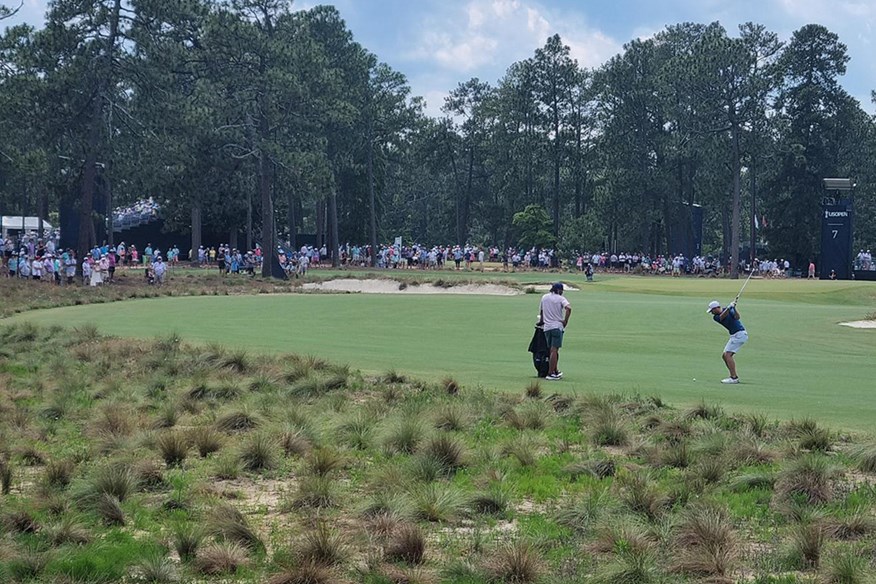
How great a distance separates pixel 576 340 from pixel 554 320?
8642 mm

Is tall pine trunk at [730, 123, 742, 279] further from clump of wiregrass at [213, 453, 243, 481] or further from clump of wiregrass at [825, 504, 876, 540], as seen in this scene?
clump of wiregrass at [825, 504, 876, 540]

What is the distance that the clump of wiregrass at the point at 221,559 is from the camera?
7375 millimetres

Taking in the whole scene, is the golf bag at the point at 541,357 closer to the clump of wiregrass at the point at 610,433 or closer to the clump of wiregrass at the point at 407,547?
the clump of wiregrass at the point at 610,433

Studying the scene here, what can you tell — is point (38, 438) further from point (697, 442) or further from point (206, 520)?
point (697, 442)

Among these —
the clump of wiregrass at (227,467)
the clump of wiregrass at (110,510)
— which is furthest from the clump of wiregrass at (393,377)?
the clump of wiregrass at (110,510)

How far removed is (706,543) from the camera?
7.68m

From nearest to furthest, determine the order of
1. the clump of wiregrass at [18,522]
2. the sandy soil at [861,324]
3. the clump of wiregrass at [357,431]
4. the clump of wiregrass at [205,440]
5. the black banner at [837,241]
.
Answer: the clump of wiregrass at [18,522] → the clump of wiregrass at [205,440] → the clump of wiregrass at [357,431] → the sandy soil at [861,324] → the black banner at [837,241]

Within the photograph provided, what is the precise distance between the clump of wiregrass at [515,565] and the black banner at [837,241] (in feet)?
232

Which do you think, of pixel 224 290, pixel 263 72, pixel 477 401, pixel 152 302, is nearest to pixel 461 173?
pixel 263 72

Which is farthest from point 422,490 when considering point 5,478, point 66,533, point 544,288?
point 544,288

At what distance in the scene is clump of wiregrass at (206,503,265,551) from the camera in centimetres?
798

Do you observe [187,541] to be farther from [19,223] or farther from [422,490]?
[19,223]

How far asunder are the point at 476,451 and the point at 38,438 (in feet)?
17.3

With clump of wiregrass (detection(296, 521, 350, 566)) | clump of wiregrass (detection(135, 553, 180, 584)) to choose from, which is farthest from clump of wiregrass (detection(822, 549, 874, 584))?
clump of wiregrass (detection(135, 553, 180, 584))
